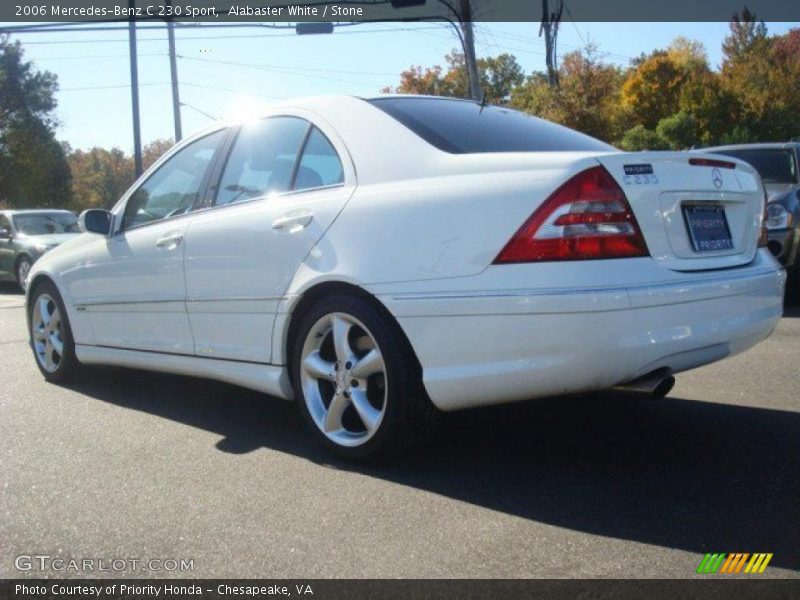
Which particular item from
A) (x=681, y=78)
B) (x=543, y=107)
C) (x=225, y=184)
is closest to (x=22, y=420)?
(x=225, y=184)

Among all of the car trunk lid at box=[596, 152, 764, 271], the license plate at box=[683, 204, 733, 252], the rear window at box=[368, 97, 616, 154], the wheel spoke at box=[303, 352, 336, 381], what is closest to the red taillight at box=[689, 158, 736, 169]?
the car trunk lid at box=[596, 152, 764, 271]

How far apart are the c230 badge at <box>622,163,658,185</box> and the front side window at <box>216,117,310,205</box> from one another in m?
1.58

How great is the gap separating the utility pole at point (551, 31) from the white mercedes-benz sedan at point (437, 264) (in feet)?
65.7

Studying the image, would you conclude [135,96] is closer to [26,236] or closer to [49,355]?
[26,236]

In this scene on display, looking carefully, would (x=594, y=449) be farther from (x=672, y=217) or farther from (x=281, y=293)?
(x=281, y=293)

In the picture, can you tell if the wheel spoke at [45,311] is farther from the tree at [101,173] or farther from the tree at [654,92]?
the tree at [101,173]

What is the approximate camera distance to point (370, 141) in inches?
151

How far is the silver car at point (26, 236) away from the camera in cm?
1518

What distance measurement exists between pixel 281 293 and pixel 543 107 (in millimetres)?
25285

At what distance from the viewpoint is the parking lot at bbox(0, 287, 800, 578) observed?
110 inches

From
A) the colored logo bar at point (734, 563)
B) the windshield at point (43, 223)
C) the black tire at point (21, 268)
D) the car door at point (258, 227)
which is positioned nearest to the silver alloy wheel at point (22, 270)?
the black tire at point (21, 268)

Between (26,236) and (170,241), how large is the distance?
39.9 feet

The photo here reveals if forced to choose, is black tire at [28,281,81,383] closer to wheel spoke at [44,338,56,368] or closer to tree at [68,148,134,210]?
wheel spoke at [44,338,56,368]

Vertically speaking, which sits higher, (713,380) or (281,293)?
(281,293)
